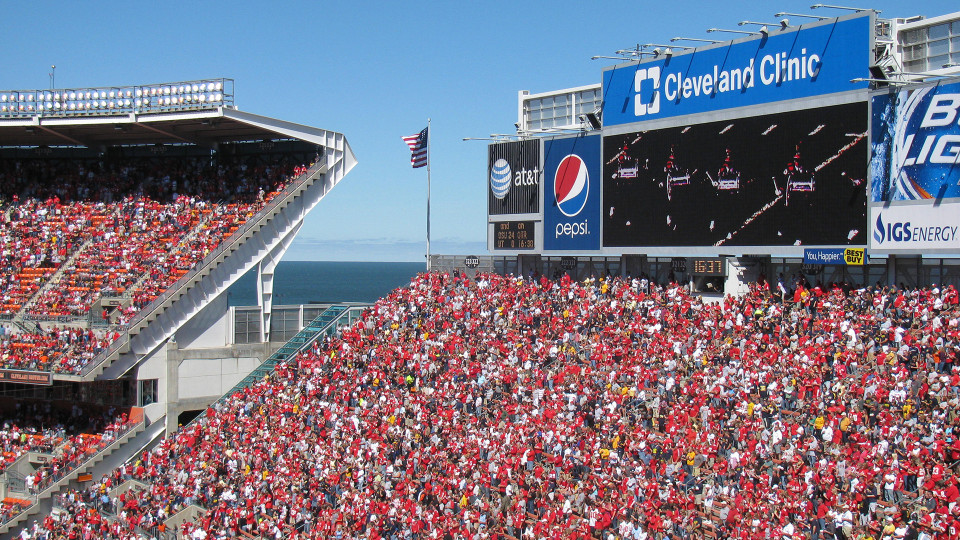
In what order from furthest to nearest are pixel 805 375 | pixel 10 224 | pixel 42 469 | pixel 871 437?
pixel 10 224, pixel 42 469, pixel 805 375, pixel 871 437

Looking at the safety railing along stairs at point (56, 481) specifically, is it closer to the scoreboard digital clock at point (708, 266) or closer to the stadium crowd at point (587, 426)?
the stadium crowd at point (587, 426)

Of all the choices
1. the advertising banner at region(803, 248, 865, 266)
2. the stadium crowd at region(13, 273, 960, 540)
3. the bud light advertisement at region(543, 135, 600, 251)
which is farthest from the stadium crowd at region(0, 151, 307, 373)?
the advertising banner at region(803, 248, 865, 266)

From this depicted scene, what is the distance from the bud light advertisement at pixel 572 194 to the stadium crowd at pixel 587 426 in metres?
1.18

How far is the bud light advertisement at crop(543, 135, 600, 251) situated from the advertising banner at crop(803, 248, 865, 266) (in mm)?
6221

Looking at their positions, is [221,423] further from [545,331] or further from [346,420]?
[545,331]

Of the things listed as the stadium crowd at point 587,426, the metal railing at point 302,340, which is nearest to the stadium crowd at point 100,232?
the metal railing at point 302,340

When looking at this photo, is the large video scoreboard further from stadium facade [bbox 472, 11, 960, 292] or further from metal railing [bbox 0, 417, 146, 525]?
metal railing [bbox 0, 417, 146, 525]

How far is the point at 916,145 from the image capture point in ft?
58.0

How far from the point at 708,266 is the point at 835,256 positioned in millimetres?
3290

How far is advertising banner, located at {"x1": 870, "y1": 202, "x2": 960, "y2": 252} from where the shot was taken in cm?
1727

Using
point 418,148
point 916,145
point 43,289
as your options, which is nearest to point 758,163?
point 916,145

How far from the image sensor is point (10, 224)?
1300 inches

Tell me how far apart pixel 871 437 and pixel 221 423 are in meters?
16.9

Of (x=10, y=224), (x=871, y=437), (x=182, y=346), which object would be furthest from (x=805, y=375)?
(x=10, y=224)
